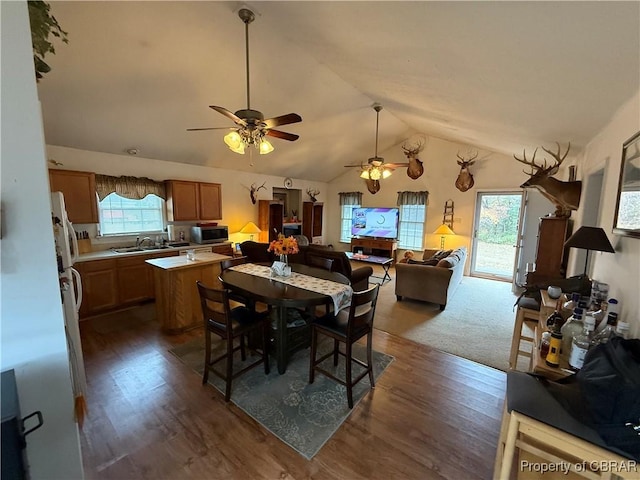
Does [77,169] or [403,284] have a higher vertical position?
[77,169]

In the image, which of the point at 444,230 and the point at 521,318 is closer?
the point at 521,318

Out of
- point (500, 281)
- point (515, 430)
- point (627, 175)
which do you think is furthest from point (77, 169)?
point (500, 281)

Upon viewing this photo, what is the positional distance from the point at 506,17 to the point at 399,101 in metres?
2.71

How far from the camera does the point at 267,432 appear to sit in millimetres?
1888

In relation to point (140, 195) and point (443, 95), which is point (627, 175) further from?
point (140, 195)

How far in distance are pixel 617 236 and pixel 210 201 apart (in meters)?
5.55

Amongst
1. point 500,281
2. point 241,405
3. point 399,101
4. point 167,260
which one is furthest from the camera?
point 500,281

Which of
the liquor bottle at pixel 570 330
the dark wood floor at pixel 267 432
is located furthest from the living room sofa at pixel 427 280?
the liquor bottle at pixel 570 330

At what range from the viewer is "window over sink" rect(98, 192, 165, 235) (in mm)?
4312

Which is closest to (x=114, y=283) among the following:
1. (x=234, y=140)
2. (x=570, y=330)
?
(x=234, y=140)

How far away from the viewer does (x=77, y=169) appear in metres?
3.94

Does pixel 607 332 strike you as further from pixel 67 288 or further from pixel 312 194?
pixel 312 194

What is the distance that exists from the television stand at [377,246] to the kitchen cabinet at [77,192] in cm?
574

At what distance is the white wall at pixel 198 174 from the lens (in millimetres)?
3932
